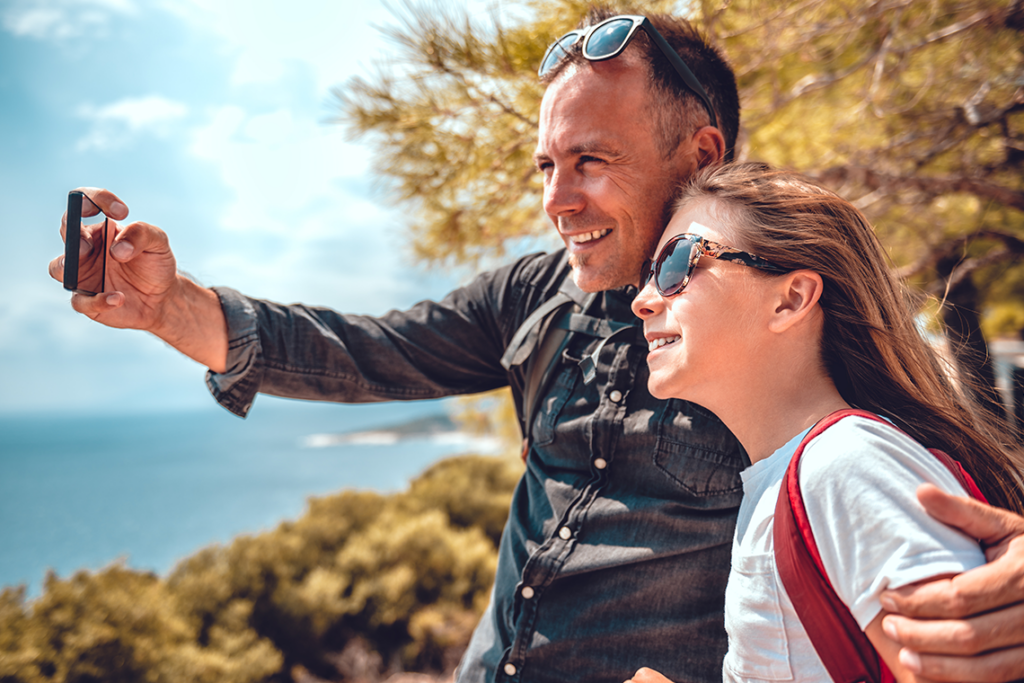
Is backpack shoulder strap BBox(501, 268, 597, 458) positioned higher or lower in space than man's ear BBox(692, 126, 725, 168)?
lower

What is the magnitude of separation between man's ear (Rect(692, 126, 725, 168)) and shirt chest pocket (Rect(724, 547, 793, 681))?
95 cm

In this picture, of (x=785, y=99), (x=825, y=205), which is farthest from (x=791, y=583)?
(x=785, y=99)

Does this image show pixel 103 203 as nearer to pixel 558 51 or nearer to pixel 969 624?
pixel 558 51

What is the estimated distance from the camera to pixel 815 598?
0.78 metres

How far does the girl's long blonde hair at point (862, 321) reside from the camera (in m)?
1.02

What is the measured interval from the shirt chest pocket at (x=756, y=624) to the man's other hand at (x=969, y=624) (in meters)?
0.19

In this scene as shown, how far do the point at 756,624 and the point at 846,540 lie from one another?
233 mm

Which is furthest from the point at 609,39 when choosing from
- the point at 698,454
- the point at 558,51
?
the point at 698,454

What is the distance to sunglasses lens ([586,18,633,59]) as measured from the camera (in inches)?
52.7

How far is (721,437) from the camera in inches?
49.3

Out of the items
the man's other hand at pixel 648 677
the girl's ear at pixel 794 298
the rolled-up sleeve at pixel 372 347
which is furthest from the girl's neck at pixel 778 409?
the rolled-up sleeve at pixel 372 347

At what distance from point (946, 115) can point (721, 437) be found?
3.03 metres

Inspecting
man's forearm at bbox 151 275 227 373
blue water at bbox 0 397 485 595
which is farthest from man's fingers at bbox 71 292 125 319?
blue water at bbox 0 397 485 595

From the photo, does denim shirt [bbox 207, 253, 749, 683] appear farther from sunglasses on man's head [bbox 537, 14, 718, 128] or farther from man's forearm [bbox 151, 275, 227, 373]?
sunglasses on man's head [bbox 537, 14, 718, 128]
